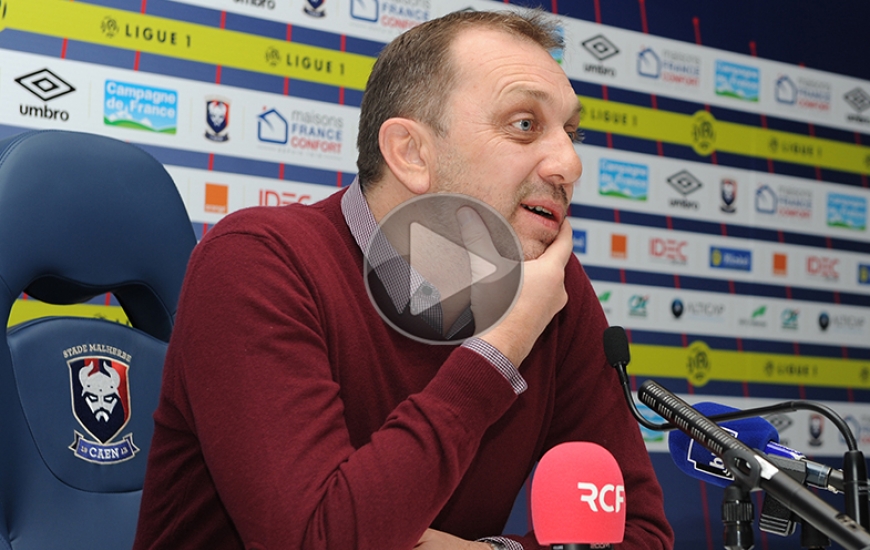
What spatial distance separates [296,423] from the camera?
1106mm

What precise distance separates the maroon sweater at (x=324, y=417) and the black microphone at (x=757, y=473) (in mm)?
237

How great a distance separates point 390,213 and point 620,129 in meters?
2.22

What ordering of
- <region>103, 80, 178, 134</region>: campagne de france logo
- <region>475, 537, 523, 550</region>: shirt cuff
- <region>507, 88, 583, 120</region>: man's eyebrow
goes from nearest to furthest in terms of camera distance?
<region>475, 537, 523, 550</region>: shirt cuff < <region>507, 88, 583, 120</region>: man's eyebrow < <region>103, 80, 178, 134</region>: campagne de france logo

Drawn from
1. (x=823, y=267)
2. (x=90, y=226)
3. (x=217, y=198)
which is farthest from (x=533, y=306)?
(x=823, y=267)

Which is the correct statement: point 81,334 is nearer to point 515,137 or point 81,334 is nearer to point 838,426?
point 515,137

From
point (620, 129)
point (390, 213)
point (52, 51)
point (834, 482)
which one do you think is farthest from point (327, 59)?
point (834, 482)

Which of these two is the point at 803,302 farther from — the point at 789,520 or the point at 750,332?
the point at 789,520

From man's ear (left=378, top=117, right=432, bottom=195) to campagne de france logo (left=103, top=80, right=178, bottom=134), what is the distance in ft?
4.37

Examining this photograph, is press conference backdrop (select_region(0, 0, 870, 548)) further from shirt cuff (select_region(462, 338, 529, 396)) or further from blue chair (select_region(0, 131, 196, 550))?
shirt cuff (select_region(462, 338, 529, 396))

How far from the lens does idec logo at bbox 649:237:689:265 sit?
3536 mm

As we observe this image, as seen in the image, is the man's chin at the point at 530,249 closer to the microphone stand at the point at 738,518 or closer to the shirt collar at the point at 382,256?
the shirt collar at the point at 382,256

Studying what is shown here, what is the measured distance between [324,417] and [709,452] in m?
0.51

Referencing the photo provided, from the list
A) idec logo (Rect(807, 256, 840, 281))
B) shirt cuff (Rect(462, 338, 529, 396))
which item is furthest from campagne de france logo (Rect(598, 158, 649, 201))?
shirt cuff (Rect(462, 338, 529, 396))

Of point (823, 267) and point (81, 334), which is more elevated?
point (823, 267)
